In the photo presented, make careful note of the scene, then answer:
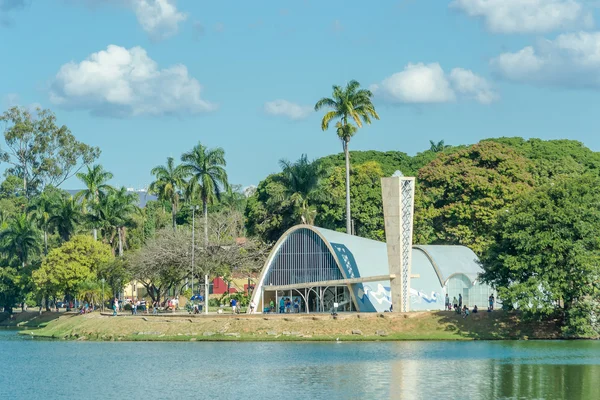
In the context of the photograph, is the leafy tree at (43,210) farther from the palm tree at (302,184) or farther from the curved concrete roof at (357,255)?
the curved concrete roof at (357,255)

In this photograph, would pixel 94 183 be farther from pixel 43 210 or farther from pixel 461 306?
pixel 461 306

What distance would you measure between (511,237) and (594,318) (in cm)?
735

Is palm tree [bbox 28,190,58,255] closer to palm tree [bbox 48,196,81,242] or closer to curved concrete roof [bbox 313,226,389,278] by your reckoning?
palm tree [bbox 48,196,81,242]

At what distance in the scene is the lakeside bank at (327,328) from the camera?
64.0 m

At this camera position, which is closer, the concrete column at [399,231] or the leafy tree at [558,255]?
the leafy tree at [558,255]

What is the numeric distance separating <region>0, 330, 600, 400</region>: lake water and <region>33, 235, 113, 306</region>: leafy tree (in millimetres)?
30558

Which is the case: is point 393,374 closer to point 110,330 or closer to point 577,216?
point 577,216

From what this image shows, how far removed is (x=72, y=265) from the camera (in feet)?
310

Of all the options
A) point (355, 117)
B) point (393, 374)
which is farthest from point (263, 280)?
point (393, 374)

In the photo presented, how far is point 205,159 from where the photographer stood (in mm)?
94188

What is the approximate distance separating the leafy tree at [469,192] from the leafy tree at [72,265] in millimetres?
32526

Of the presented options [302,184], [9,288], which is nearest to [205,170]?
[302,184]

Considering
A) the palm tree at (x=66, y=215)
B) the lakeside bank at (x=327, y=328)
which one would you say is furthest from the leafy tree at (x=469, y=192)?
the palm tree at (x=66, y=215)

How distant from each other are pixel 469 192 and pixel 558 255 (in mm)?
34029
